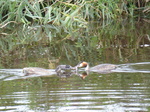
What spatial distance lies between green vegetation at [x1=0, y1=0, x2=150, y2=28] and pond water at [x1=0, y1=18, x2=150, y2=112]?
1.98ft

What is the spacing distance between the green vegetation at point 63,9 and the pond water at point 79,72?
1.98ft

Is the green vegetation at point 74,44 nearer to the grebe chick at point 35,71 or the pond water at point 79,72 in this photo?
the pond water at point 79,72

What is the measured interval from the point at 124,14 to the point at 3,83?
14.0 meters

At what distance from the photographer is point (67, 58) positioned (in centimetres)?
1408

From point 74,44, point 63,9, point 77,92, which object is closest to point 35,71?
point 77,92

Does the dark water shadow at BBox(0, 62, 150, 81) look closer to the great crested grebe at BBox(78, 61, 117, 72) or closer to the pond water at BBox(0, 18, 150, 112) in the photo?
the pond water at BBox(0, 18, 150, 112)

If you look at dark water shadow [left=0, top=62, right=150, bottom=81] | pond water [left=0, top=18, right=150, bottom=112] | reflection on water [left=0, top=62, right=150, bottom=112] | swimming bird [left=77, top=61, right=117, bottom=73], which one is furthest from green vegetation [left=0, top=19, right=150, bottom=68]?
reflection on water [left=0, top=62, right=150, bottom=112]

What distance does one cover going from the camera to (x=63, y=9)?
18016 millimetres

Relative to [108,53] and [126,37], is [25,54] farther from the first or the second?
[126,37]

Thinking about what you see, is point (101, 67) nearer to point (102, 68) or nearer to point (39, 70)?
point (102, 68)

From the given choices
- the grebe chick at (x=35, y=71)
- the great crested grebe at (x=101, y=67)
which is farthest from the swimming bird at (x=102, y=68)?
the grebe chick at (x=35, y=71)

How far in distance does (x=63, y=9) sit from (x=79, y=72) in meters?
6.20

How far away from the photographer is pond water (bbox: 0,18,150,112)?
8.38 m

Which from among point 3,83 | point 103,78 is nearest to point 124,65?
point 103,78
